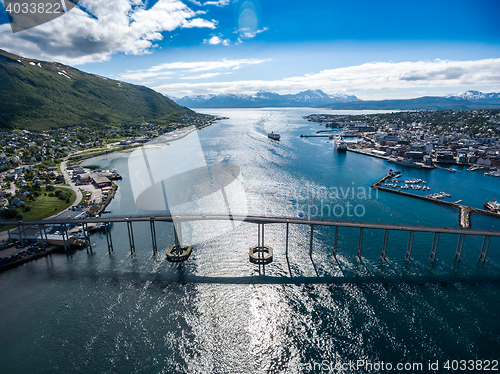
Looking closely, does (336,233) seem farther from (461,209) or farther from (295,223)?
(461,209)

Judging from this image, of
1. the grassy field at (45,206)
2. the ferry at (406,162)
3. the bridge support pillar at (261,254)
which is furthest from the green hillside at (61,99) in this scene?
the ferry at (406,162)

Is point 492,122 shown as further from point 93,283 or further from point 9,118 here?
point 9,118

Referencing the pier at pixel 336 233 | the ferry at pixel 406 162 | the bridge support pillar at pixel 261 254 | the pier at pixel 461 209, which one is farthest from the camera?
the ferry at pixel 406 162

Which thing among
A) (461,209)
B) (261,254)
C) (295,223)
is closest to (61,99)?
(261,254)

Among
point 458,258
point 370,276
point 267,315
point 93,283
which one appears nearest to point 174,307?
point 267,315

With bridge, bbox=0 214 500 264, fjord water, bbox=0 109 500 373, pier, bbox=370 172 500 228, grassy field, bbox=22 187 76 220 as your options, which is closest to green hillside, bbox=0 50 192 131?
grassy field, bbox=22 187 76 220

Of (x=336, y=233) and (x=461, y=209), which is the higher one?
(x=336, y=233)

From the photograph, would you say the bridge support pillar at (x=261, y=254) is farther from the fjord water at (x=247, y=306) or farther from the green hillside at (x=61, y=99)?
the green hillside at (x=61, y=99)
